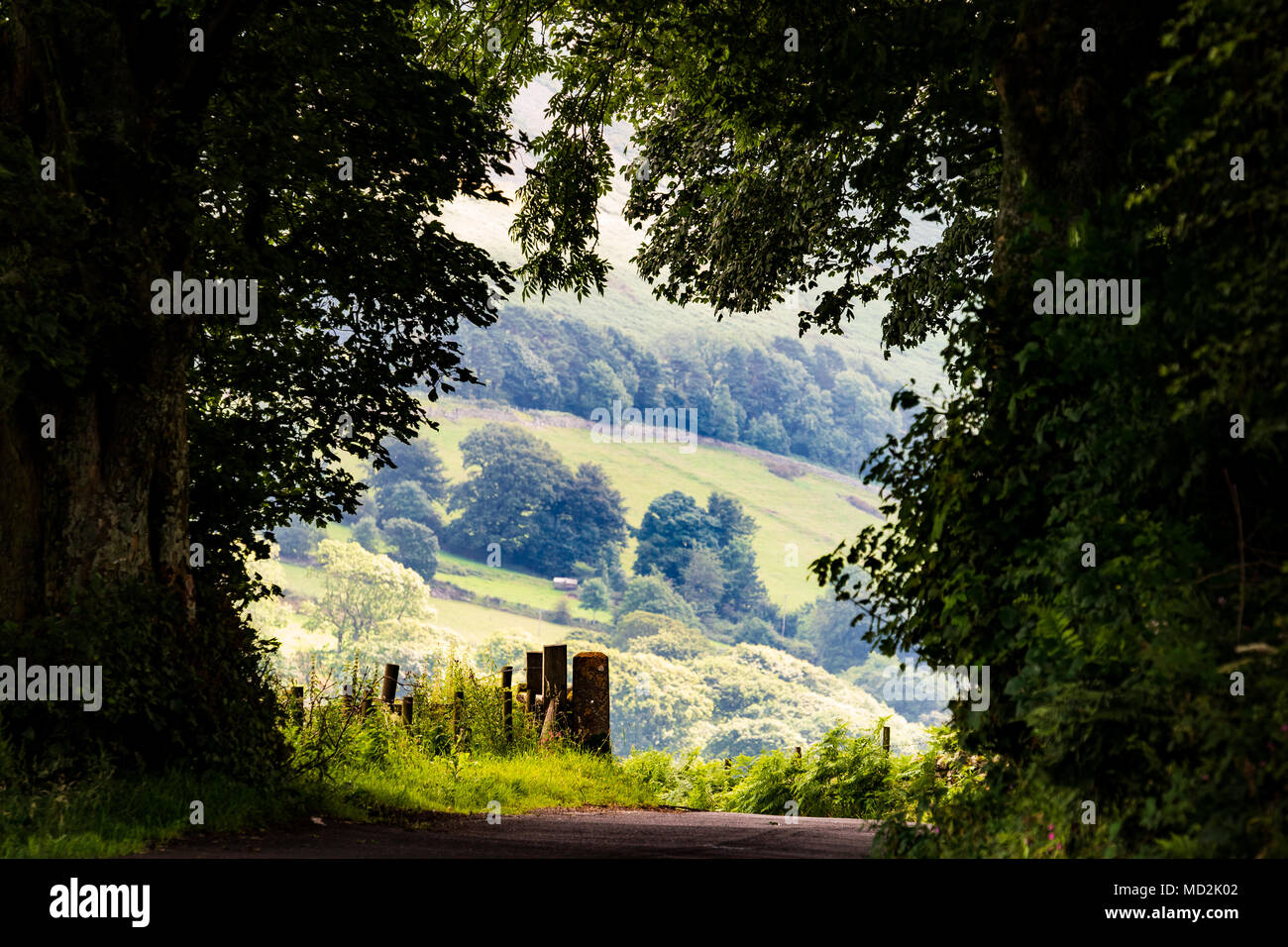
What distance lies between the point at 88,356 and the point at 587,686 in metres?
9.89

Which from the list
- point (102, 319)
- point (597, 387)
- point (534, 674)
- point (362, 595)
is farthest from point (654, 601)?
point (102, 319)

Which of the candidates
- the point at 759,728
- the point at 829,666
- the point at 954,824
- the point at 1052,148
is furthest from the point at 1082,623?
the point at 829,666

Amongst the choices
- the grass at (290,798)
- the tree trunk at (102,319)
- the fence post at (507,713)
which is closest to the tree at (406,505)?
the fence post at (507,713)

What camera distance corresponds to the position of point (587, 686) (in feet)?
58.5

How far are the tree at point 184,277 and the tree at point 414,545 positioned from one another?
135 m

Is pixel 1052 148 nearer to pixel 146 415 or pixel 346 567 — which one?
pixel 146 415

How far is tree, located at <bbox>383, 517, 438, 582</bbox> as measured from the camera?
5787 inches

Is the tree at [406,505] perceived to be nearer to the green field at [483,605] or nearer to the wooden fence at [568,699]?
the green field at [483,605]

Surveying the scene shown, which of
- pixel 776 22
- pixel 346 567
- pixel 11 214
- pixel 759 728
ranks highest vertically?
pixel 776 22

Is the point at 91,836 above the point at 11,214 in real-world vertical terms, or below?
below

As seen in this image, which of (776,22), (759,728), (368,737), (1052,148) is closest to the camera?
(1052,148)

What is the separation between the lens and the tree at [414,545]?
482ft

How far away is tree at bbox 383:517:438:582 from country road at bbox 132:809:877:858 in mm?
135388

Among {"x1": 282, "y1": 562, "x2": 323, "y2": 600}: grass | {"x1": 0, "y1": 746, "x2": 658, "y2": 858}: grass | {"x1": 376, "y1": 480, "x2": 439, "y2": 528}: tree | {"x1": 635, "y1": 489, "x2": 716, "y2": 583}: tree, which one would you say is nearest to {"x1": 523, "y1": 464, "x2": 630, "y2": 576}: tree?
{"x1": 635, "y1": 489, "x2": 716, "y2": 583}: tree
